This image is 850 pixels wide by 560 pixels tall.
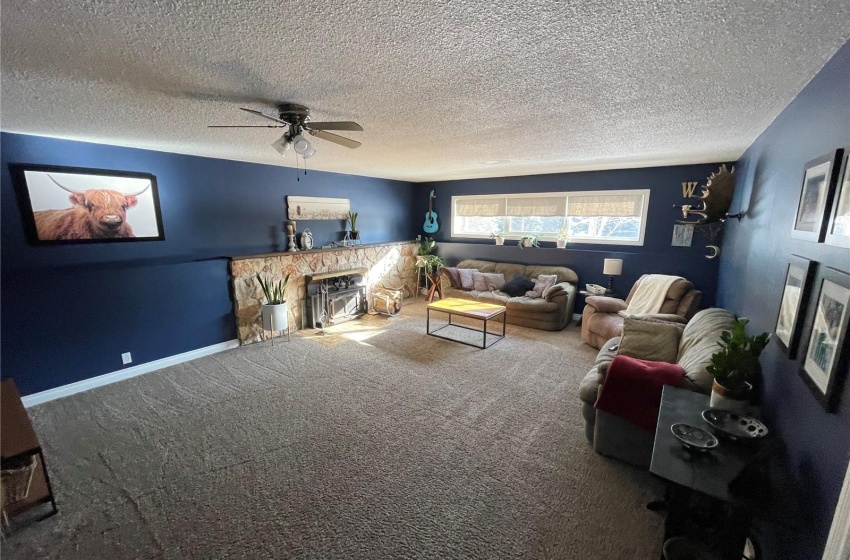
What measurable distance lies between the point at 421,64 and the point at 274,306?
3.58 meters

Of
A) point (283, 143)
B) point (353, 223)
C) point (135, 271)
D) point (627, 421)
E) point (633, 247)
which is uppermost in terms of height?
point (283, 143)

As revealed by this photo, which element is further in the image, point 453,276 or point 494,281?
point 453,276

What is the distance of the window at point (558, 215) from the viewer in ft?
15.9

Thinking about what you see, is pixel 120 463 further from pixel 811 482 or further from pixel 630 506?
pixel 811 482

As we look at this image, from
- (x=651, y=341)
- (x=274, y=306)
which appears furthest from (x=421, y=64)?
(x=274, y=306)

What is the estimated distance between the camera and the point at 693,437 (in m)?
1.44

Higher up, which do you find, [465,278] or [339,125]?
[339,125]

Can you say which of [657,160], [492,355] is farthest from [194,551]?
[657,160]

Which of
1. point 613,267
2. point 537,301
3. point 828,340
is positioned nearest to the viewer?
point 828,340

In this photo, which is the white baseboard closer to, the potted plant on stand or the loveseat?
the potted plant on stand

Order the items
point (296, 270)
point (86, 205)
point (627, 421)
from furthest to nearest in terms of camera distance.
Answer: point (296, 270), point (86, 205), point (627, 421)

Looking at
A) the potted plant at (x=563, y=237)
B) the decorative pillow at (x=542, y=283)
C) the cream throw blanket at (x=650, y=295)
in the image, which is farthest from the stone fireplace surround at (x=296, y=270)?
the cream throw blanket at (x=650, y=295)

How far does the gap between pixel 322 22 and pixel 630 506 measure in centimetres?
283

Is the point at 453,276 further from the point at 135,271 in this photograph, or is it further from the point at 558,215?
the point at 135,271
